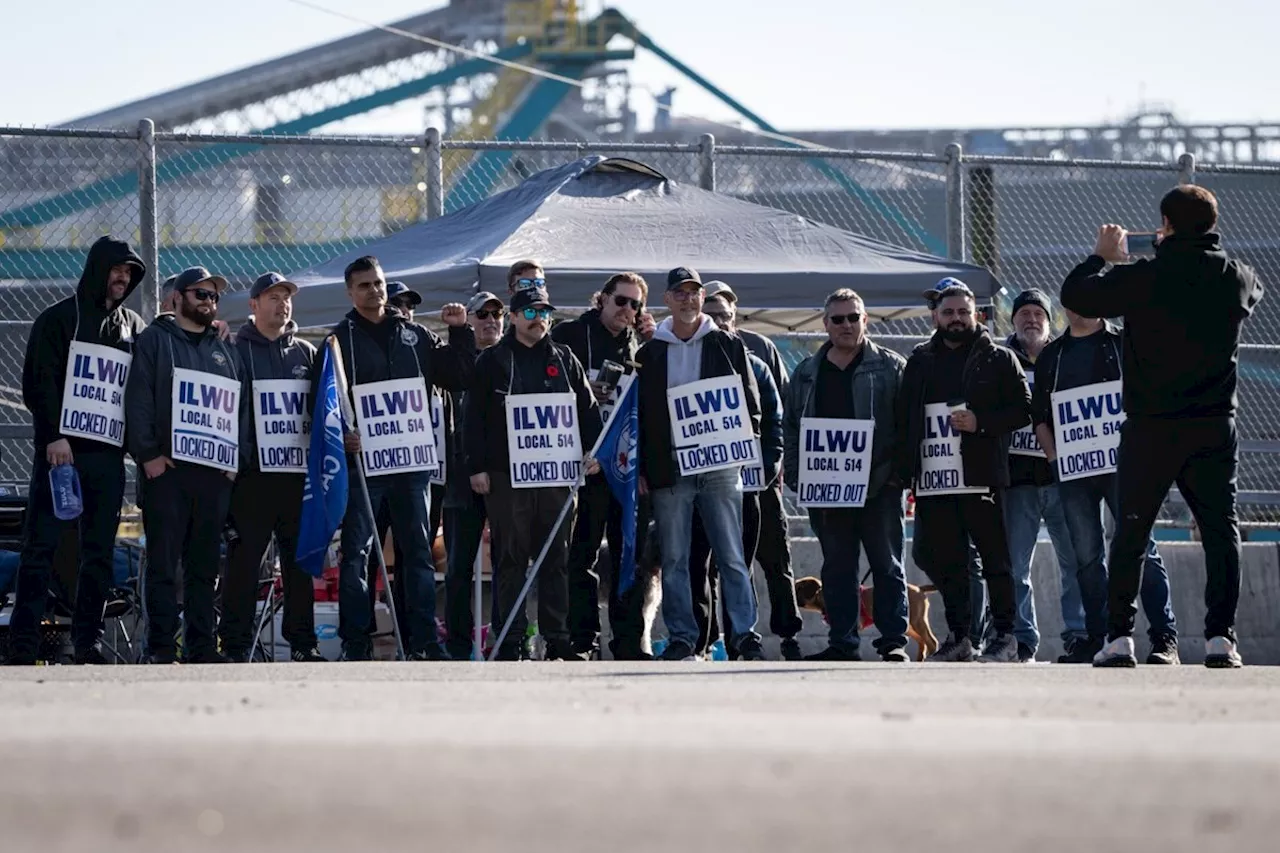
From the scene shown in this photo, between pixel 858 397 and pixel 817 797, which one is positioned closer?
pixel 817 797

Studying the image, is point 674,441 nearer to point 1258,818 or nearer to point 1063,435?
point 1063,435

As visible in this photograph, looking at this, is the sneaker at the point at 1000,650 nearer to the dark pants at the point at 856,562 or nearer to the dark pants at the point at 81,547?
the dark pants at the point at 856,562

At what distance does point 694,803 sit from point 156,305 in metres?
9.51

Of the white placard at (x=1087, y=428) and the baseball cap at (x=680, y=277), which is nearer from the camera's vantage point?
the baseball cap at (x=680, y=277)

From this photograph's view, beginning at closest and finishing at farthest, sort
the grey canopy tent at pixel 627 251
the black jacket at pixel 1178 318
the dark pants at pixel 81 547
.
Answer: the black jacket at pixel 1178 318
the dark pants at pixel 81 547
the grey canopy tent at pixel 627 251


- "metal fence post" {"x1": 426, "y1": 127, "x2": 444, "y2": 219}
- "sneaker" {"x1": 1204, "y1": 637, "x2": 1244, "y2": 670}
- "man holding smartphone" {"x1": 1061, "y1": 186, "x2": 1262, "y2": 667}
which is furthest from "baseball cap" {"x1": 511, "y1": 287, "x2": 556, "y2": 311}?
"sneaker" {"x1": 1204, "y1": 637, "x2": 1244, "y2": 670}

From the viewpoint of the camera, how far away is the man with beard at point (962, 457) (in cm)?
1144

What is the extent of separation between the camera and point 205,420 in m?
10.8

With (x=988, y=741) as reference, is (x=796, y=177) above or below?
above

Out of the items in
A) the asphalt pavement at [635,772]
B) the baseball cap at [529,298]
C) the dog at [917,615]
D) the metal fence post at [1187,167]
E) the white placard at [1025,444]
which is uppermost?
the metal fence post at [1187,167]

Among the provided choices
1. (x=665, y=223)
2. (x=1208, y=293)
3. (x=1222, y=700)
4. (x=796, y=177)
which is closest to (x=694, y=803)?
(x=1222, y=700)

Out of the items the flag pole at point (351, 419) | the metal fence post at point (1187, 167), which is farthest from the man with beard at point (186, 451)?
the metal fence post at point (1187, 167)

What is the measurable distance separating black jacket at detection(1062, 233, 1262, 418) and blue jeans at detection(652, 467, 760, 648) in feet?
9.78

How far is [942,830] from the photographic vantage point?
3.82 metres
